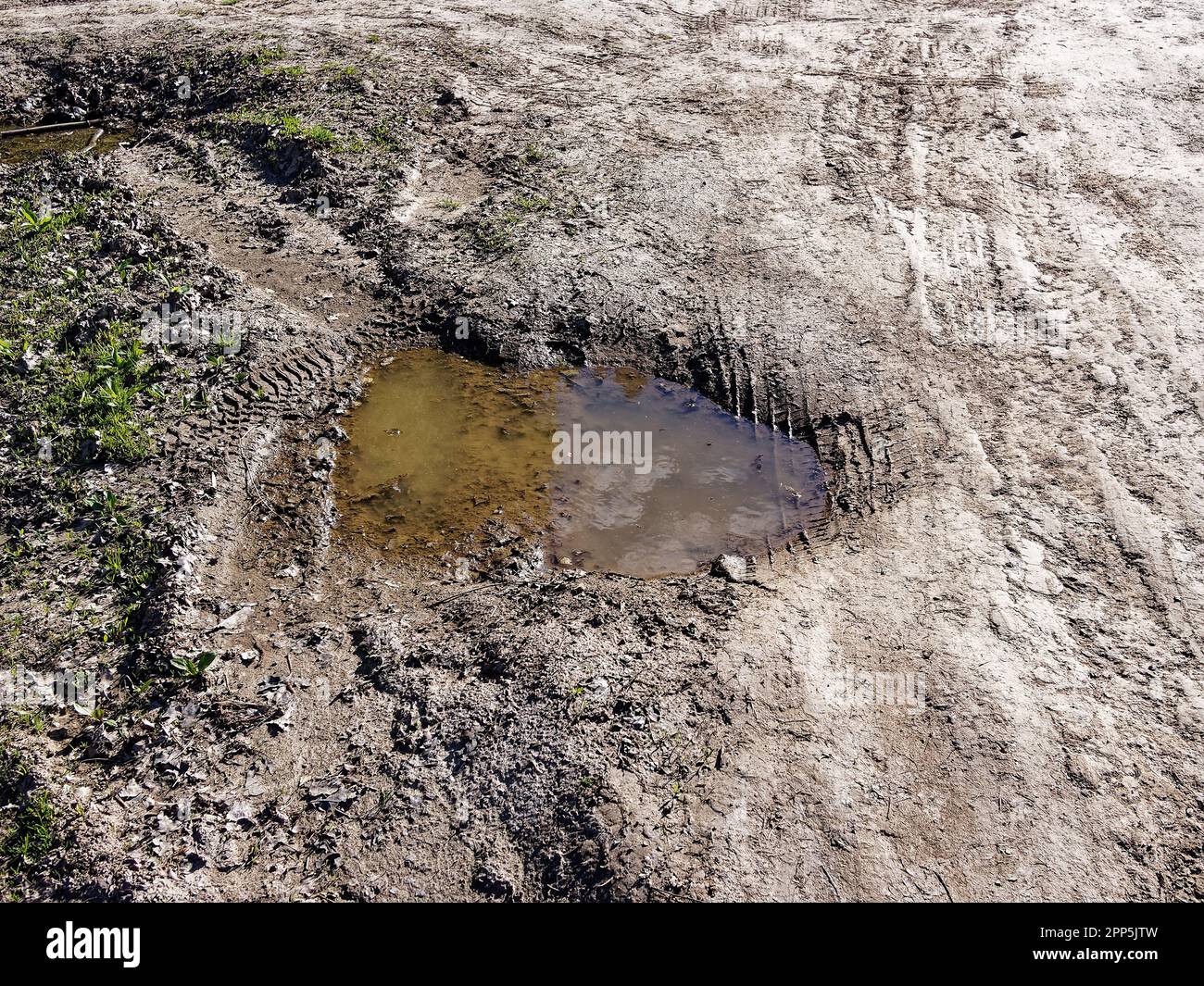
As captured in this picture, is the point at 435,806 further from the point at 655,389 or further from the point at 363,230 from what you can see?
the point at 363,230

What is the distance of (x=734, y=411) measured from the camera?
619 centimetres

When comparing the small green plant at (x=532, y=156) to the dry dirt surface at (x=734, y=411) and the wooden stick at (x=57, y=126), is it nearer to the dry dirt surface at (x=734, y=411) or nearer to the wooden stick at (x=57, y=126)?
the dry dirt surface at (x=734, y=411)

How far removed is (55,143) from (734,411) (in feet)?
27.7

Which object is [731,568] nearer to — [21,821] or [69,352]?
[21,821]

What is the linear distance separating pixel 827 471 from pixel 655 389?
1.38m

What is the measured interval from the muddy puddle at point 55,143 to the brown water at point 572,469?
18.2ft

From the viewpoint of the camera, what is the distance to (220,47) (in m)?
10.3

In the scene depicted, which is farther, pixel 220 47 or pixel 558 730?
pixel 220 47

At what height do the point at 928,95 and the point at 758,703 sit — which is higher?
the point at 928,95

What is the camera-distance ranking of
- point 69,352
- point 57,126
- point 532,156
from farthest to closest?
point 57,126 → point 532,156 → point 69,352

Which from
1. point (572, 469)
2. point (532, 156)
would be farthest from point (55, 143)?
point (572, 469)

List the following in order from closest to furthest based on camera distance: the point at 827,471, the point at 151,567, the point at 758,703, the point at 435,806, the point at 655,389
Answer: the point at 435,806 → the point at 758,703 → the point at 151,567 → the point at 827,471 → the point at 655,389

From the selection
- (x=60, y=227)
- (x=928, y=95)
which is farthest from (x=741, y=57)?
(x=60, y=227)

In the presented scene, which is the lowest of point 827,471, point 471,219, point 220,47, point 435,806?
point 435,806
